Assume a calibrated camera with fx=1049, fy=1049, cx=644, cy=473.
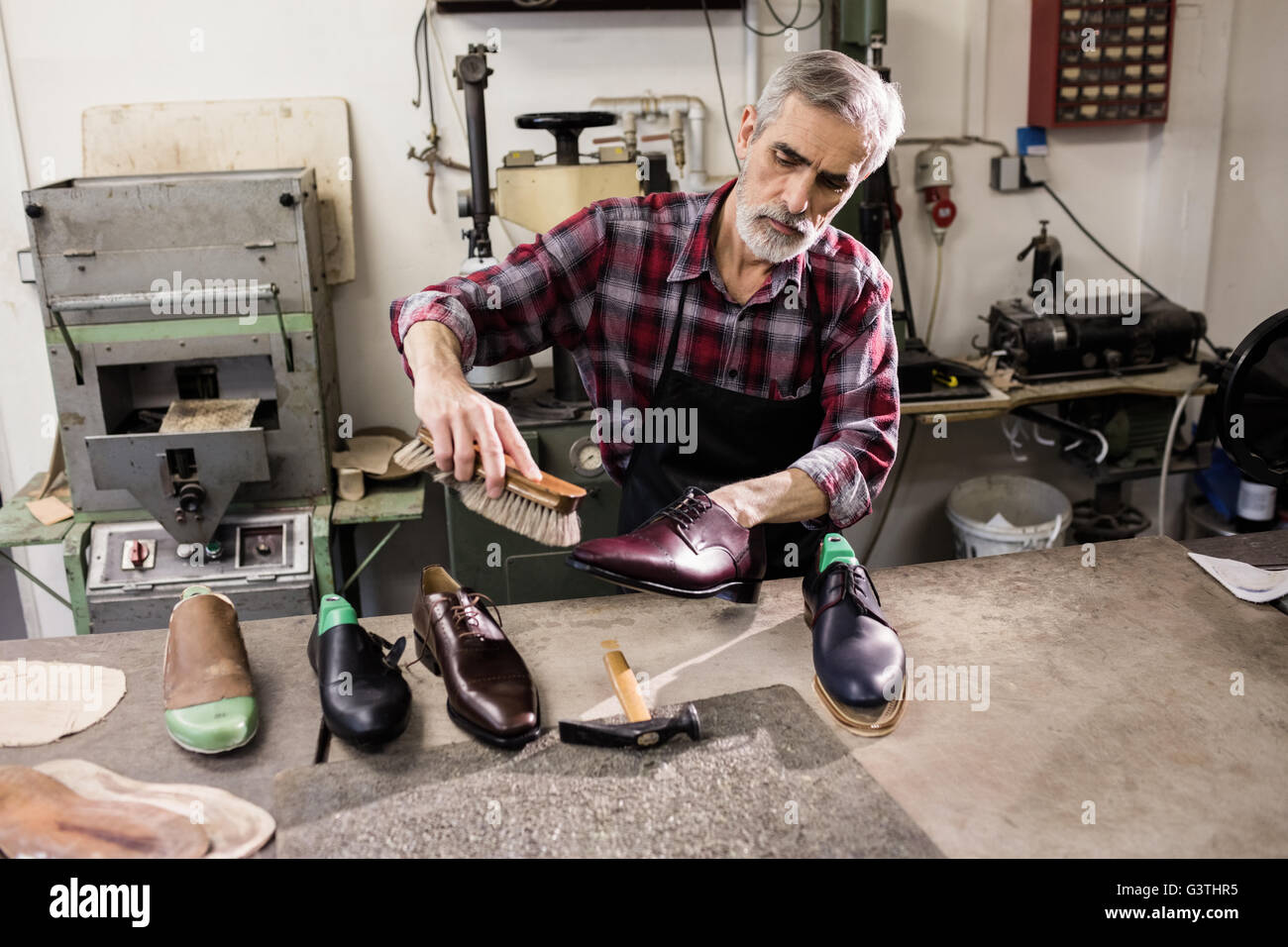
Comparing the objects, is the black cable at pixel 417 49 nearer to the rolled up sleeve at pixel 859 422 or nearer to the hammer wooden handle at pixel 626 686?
the rolled up sleeve at pixel 859 422

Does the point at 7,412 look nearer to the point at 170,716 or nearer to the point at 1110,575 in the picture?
the point at 170,716

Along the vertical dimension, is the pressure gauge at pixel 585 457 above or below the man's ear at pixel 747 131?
below

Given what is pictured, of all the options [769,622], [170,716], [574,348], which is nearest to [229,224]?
[574,348]

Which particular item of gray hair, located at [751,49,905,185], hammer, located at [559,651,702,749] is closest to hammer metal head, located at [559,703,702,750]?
hammer, located at [559,651,702,749]

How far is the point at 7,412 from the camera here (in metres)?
3.21

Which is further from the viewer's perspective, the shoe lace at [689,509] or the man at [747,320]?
the man at [747,320]

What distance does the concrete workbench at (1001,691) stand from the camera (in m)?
1.28

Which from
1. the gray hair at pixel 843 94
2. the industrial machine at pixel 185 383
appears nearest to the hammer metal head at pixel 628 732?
the gray hair at pixel 843 94

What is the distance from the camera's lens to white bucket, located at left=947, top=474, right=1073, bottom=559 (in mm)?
3223

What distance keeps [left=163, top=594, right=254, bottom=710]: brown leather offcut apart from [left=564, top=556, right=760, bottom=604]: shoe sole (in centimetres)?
52

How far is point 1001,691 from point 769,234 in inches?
34.1

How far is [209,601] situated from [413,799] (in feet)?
1.88

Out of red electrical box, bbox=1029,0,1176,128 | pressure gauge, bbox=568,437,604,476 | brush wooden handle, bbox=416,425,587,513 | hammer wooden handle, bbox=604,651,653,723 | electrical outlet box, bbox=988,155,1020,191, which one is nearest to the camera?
brush wooden handle, bbox=416,425,587,513

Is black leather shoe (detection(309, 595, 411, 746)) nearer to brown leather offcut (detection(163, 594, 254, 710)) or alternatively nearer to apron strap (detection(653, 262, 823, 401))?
brown leather offcut (detection(163, 594, 254, 710))
